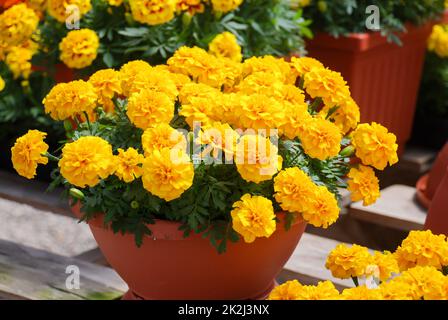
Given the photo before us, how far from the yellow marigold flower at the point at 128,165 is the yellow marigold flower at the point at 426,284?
0.52 m

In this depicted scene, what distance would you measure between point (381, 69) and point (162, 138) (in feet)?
6.21

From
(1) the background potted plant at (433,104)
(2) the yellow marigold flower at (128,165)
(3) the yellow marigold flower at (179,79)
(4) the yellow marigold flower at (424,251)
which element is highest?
(3) the yellow marigold flower at (179,79)

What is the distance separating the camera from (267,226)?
147cm

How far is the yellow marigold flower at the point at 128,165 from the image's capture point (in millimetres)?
1511

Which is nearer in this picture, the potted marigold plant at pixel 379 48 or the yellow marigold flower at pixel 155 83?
the yellow marigold flower at pixel 155 83

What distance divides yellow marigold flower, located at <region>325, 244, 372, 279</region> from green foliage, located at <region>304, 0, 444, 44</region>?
65.8 inches

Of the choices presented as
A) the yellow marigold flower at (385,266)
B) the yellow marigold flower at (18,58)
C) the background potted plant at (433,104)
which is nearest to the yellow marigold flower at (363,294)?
the yellow marigold flower at (385,266)

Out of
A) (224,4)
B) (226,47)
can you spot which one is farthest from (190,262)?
(224,4)

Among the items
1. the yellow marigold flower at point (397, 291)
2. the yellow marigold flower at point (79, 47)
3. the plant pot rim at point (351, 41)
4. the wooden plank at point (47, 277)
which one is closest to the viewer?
the yellow marigold flower at point (397, 291)

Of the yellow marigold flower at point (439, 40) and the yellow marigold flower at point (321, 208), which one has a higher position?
the yellow marigold flower at point (321, 208)

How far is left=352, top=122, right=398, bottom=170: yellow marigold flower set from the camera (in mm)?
1635

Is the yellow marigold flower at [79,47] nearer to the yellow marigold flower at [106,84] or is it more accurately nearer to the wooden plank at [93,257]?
the wooden plank at [93,257]

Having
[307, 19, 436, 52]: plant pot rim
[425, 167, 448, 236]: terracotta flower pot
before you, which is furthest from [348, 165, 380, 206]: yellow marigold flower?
[307, 19, 436, 52]: plant pot rim

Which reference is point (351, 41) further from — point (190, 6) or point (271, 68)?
point (271, 68)
